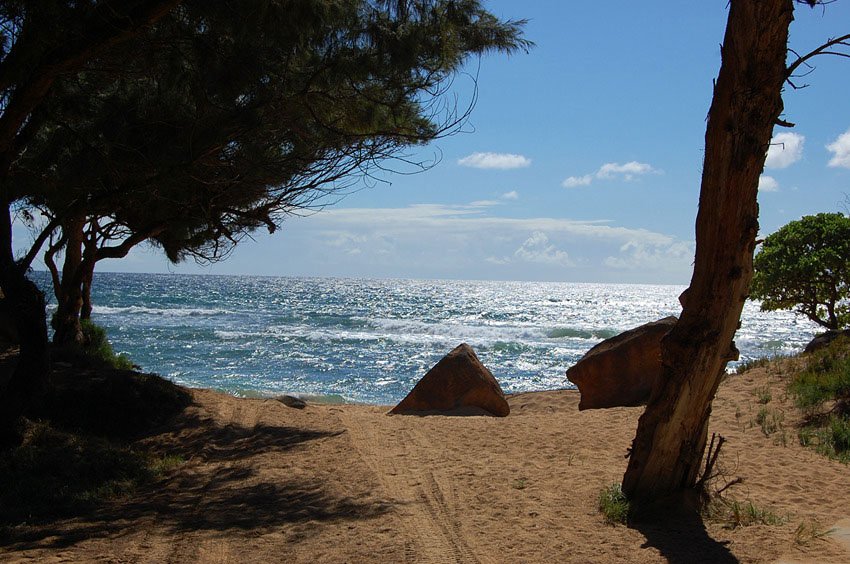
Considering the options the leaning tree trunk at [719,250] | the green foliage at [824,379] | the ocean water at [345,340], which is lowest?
the ocean water at [345,340]

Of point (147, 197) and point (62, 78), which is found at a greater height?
point (62, 78)

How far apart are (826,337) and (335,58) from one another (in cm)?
938

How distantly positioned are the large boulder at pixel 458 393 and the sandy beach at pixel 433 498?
2322 millimetres

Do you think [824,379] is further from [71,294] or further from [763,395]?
[71,294]

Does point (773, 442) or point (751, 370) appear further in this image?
point (751, 370)

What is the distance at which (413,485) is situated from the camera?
291 inches

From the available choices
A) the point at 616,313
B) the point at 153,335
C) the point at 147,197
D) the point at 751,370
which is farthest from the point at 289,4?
the point at 616,313

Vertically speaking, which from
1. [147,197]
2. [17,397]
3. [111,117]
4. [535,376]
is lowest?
[535,376]

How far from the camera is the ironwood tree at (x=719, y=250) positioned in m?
5.40

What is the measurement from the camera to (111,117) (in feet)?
25.4

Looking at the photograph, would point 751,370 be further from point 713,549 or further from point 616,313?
point 616,313

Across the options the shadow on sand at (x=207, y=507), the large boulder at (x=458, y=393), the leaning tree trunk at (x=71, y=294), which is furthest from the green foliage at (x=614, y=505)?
the leaning tree trunk at (x=71, y=294)

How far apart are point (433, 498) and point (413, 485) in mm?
544

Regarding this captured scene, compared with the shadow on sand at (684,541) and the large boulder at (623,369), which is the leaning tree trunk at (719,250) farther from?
the large boulder at (623,369)
